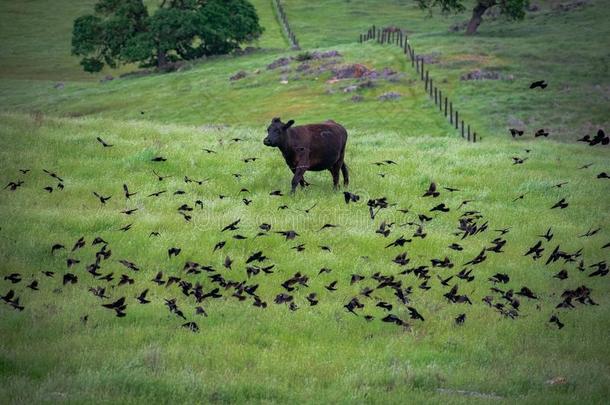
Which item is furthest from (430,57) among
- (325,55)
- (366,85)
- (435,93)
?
(435,93)

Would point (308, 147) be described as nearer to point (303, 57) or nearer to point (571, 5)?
point (303, 57)

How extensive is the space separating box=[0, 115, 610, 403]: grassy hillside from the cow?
59cm

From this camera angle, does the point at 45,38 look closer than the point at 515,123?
No

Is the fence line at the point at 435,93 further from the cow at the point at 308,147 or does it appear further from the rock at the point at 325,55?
the cow at the point at 308,147

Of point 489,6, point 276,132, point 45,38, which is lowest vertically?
point 45,38

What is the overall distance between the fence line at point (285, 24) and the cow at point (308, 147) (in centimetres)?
7390

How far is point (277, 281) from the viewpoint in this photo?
14258 millimetres

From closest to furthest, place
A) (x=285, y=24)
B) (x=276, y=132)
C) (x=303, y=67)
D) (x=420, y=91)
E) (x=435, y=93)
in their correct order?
1. (x=276, y=132)
2. (x=435, y=93)
3. (x=420, y=91)
4. (x=303, y=67)
5. (x=285, y=24)

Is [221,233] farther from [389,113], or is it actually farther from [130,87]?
[130,87]

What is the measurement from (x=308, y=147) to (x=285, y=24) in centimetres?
9683

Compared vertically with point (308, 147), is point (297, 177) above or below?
below

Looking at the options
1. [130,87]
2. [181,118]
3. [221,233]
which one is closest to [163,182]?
[221,233]

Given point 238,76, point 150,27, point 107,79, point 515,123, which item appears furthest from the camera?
point 107,79

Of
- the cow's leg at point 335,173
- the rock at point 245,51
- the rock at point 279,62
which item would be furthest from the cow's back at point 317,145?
the rock at point 245,51
